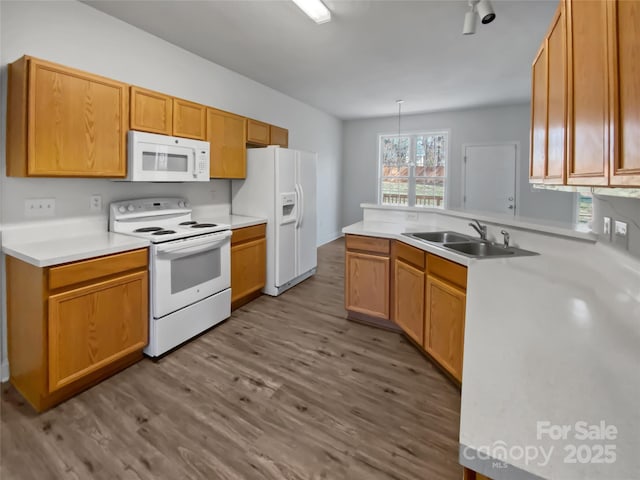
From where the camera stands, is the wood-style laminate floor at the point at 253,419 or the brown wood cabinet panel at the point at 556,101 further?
the wood-style laminate floor at the point at 253,419

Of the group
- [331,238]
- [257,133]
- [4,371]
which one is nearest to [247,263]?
[257,133]

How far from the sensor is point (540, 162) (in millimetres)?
1802

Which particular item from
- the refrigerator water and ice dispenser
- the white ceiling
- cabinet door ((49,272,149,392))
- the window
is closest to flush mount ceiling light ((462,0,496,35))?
the white ceiling

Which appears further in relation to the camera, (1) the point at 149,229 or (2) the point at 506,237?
(1) the point at 149,229

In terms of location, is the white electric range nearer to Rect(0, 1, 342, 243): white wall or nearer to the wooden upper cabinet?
Rect(0, 1, 342, 243): white wall

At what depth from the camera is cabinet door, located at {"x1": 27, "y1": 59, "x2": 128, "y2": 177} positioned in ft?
6.39

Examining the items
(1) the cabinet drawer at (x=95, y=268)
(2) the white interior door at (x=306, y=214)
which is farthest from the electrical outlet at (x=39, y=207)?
(2) the white interior door at (x=306, y=214)

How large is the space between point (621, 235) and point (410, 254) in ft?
4.11

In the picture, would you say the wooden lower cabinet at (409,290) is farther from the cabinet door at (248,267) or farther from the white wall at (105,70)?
the white wall at (105,70)

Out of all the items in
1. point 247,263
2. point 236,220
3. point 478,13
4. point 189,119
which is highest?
point 478,13

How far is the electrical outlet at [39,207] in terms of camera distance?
2186mm

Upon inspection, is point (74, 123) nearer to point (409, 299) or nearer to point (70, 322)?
point (70, 322)

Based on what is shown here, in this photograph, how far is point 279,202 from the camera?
3.70 m

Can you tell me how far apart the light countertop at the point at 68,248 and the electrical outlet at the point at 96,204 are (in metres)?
0.23
